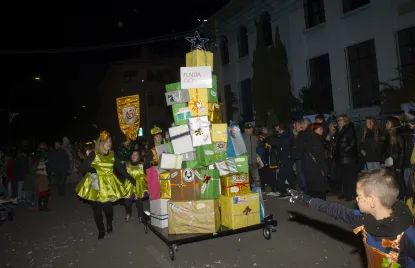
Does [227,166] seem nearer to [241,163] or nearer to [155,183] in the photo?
[241,163]

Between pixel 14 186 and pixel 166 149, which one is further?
pixel 14 186

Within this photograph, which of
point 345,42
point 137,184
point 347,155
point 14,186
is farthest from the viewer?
point 345,42

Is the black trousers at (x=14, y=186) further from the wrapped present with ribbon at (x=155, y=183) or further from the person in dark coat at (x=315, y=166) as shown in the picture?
the person in dark coat at (x=315, y=166)

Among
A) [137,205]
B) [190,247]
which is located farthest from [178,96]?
[137,205]

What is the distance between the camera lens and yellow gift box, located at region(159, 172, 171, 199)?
6.36 m

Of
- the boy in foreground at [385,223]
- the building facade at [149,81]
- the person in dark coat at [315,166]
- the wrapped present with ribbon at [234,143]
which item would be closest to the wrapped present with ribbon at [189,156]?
the wrapped present with ribbon at [234,143]

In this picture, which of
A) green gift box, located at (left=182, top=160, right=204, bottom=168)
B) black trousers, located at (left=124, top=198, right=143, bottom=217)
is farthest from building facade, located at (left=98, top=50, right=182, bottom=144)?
green gift box, located at (left=182, top=160, right=204, bottom=168)

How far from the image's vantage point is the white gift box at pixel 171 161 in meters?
6.12

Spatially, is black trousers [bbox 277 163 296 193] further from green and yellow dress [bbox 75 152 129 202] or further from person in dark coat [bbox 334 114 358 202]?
green and yellow dress [bbox 75 152 129 202]

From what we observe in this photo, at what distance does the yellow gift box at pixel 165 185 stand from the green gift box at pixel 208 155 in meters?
0.70

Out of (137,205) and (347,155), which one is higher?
(347,155)

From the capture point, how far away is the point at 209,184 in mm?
6047

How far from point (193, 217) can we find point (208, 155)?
3.62 ft

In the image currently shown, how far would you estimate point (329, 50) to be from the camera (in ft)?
60.0
